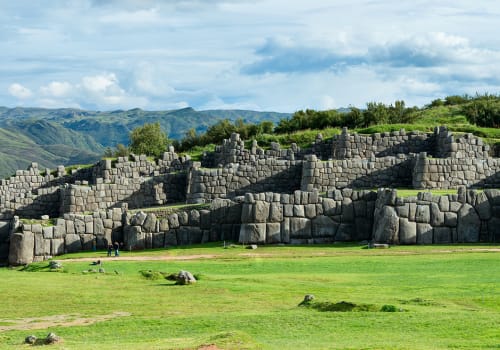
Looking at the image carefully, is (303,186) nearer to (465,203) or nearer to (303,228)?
(303,228)

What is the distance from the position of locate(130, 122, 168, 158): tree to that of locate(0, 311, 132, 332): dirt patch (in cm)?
5073

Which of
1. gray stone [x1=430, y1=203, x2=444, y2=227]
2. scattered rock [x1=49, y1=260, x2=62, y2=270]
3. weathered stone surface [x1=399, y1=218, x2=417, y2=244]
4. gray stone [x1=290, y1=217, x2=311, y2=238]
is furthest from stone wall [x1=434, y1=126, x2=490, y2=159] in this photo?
scattered rock [x1=49, y1=260, x2=62, y2=270]

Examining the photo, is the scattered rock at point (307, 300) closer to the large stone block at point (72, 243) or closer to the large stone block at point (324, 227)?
the large stone block at point (324, 227)

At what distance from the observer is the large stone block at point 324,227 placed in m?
34.1

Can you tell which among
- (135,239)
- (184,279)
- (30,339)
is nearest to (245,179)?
(135,239)

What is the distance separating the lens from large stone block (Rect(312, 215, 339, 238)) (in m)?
34.1

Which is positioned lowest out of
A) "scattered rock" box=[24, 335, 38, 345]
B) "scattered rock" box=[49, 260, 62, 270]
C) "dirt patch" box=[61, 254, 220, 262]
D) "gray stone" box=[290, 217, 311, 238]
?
"scattered rock" box=[24, 335, 38, 345]

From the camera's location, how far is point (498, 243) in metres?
31.4

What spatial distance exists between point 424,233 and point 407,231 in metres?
0.74

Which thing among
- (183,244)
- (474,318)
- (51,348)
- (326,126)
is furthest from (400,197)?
(326,126)

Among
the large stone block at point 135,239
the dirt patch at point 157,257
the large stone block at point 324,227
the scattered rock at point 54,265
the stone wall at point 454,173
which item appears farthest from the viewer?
the stone wall at point 454,173

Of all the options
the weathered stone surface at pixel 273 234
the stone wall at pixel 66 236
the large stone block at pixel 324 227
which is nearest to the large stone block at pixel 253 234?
the weathered stone surface at pixel 273 234

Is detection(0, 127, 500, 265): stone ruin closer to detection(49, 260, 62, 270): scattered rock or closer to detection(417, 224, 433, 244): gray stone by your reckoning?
detection(417, 224, 433, 244): gray stone

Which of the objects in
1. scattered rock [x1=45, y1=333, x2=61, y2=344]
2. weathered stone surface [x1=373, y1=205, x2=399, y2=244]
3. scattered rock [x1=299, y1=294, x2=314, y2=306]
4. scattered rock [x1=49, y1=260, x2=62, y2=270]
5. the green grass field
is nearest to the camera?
the green grass field
